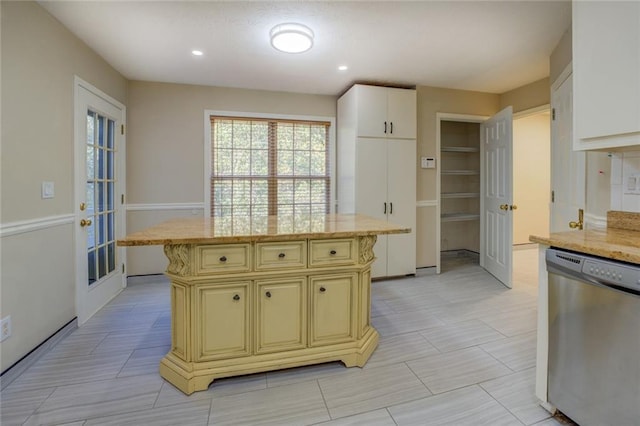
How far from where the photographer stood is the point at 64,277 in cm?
253

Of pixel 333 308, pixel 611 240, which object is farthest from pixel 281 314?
pixel 611 240

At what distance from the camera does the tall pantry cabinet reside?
382 cm

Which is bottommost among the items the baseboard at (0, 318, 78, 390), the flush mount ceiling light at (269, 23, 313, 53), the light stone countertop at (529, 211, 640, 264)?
the baseboard at (0, 318, 78, 390)

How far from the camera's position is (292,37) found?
8.00 feet

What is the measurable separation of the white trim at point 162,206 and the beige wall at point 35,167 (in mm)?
1162

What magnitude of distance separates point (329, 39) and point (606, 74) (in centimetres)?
198

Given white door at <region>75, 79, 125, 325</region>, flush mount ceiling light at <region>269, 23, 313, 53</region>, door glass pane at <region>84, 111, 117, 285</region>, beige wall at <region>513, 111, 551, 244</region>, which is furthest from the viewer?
beige wall at <region>513, 111, 551, 244</region>

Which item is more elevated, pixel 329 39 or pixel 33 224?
pixel 329 39

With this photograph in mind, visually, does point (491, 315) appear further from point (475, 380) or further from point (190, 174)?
point (190, 174)

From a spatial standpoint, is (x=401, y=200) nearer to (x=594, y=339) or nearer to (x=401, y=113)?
(x=401, y=113)

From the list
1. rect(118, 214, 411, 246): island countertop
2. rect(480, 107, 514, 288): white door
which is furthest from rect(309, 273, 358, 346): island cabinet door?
rect(480, 107, 514, 288): white door

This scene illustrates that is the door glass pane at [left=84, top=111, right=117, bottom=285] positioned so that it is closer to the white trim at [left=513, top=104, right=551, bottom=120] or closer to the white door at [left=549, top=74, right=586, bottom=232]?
the white door at [left=549, top=74, right=586, bottom=232]

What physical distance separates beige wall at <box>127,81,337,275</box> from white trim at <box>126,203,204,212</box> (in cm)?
2

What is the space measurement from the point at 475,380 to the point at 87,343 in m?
2.82
